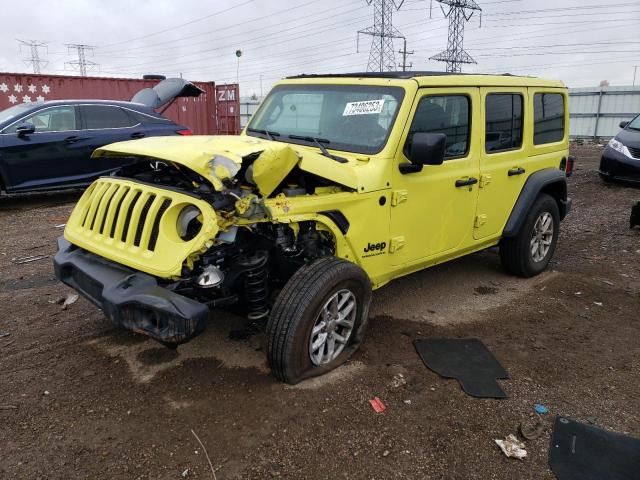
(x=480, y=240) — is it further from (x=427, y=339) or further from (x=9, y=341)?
(x=9, y=341)

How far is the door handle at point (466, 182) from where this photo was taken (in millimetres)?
4105

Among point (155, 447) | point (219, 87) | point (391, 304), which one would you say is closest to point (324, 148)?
point (391, 304)

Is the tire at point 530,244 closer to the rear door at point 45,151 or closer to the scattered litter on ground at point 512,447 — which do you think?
the scattered litter on ground at point 512,447

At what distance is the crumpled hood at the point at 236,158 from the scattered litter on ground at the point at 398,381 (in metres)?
1.27

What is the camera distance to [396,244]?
12.3 ft

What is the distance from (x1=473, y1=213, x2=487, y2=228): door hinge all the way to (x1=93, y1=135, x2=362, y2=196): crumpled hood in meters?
1.51

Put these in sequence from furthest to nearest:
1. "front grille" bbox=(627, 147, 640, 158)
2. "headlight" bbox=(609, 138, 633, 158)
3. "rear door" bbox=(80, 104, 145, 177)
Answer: "headlight" bbox=(609, 138, 633, 158), "front grille" bbox=(627, 147, 640, 158), "rear door" bbox=(80, 104, 145, 177)

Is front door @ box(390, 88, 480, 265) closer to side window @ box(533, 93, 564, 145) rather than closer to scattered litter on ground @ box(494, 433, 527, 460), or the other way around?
side window @ box(533, 93, 564, 145)

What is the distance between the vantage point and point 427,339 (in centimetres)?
396

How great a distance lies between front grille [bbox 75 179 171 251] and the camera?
3055 mm

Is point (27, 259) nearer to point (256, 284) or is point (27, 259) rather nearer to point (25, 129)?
point (25, 129)

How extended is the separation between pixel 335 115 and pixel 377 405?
2116mm

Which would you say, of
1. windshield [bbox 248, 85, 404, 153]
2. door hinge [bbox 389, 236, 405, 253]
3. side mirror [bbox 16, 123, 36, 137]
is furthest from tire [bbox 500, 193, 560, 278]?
side mirror [bbox 16, 123, 36, 137]

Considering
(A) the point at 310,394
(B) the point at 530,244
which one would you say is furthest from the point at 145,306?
(B) the point at 530,244
